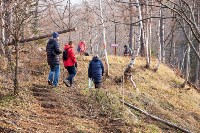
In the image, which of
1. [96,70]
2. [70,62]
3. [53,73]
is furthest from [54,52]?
[96,70]

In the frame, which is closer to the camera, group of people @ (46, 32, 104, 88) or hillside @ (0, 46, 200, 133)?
hillside @ (0, 46, 200, 133)

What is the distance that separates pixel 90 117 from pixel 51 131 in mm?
2190

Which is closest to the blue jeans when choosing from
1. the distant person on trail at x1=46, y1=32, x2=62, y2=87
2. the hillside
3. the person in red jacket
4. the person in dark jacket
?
the distant person on trail at x1=46, y1=32, x2=62, y2=87

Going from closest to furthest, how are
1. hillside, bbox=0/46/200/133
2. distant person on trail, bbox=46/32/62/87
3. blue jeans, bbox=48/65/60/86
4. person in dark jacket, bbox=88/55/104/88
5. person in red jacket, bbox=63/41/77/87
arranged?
hillside, bbox=0/46/200/133 → distant person on trail, bbox=46/32/62/87 → blue jeans, bbox=48/65/60/86 → person in red jacket, bbox=63/41/77/87 → person in dark jacket, bbox=88/55/104/88

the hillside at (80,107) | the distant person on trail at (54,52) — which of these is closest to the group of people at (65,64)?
the distant person on trail at (54,52)

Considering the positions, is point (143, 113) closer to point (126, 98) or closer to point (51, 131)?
point (126, 98)

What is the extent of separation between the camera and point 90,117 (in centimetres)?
1023

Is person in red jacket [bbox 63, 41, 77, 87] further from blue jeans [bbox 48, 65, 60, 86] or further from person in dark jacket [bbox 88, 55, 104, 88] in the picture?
person in dark jacket [bbox 88, 55, 104, 88]

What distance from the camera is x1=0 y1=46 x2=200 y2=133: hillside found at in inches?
346

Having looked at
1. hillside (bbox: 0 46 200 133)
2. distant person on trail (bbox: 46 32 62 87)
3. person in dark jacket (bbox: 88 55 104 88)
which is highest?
distant person on trail (bbox: 46 32 62 87)

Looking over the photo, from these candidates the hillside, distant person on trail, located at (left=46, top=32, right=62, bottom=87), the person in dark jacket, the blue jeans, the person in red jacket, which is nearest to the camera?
the hillside

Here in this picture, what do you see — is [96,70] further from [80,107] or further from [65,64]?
[80,107]

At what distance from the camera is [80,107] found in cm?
1091

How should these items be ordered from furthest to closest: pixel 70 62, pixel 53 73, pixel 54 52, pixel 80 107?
1. pixel 70 62
2. pixel 53 73
3. pixel 54 52
4. pixel 80 107
